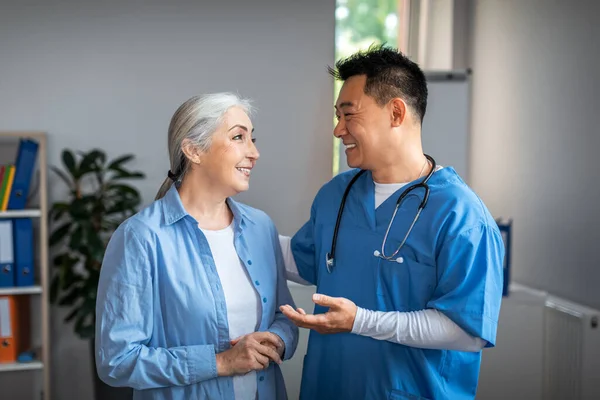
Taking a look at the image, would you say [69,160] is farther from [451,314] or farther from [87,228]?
[451,314]

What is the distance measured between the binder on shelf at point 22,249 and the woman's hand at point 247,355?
79.8 inches

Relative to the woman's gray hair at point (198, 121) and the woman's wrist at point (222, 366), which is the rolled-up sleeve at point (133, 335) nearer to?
the woman's wrist at point (222, 366)

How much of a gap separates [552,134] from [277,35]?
1.59m

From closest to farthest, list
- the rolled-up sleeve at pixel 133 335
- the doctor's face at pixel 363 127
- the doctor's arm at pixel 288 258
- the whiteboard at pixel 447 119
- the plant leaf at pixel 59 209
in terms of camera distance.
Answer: the rolled-up sleeve at pixel 133 335 → the doctor's face at pixel 363 127 → the doctor's arm at pixel 288 258 → the plant leaf at pixel 59 209 → the whiteboard at pixel 447 119

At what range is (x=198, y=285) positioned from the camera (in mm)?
1530

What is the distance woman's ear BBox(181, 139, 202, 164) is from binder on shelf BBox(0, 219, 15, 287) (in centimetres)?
192

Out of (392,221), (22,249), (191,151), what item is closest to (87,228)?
(22,249)

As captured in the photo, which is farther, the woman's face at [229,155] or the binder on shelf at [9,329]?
the binder on shelf at [9,329]

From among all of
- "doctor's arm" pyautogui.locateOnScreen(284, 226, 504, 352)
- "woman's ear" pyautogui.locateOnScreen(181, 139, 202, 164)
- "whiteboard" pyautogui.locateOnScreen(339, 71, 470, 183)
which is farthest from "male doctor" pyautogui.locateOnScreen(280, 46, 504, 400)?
"whiteboard" pyautogui.locateOnScreen(339, 71, 470, 183)

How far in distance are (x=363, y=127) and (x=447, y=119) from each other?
184cm

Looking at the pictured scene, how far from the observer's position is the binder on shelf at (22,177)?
3.19 meters

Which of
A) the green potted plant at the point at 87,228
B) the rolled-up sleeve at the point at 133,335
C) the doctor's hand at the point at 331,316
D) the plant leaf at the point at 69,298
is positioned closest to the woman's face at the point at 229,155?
the rolled-up sleeve at the point at 133,335

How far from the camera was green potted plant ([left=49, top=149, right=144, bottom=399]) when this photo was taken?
10.4 ft

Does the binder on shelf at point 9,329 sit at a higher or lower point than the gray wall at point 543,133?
lower
